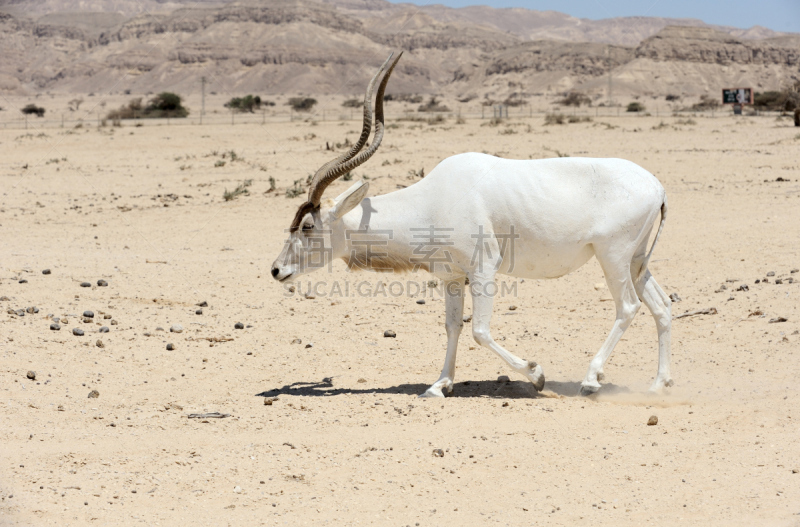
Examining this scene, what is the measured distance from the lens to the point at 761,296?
9422 millimetres

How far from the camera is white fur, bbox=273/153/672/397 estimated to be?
22.5ft

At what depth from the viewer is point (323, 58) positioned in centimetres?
12912

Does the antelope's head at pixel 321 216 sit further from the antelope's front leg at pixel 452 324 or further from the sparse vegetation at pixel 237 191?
the sparse vegetation at pixel 237 191

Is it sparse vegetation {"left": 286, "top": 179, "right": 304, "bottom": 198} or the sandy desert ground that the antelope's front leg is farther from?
sparse vegetation {"left": 286, "top": 179, "right": 304, "bottom": 198}

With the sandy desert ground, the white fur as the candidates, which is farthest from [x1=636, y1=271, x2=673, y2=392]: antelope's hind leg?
the sandy desert ground

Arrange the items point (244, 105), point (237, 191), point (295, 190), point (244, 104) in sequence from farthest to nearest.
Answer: point (244, 104) < point (244, 105) < point (237, 191) < point (295, 190)

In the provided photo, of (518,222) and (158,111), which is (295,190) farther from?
(158,111)

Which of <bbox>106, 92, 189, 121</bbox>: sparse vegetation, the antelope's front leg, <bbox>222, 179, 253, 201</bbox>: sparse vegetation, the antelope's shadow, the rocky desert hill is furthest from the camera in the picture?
the rocky desert hill

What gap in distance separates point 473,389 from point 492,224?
1.66 m

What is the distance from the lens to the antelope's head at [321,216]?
22.7 ft

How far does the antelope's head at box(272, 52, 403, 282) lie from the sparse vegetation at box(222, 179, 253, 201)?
35.0 feet

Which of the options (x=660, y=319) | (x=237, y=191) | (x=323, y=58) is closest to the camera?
(x=660, y=319)

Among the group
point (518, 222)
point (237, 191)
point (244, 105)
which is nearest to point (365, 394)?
point (518, 222)

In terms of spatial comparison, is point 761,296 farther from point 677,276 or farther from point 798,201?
point 798,201
